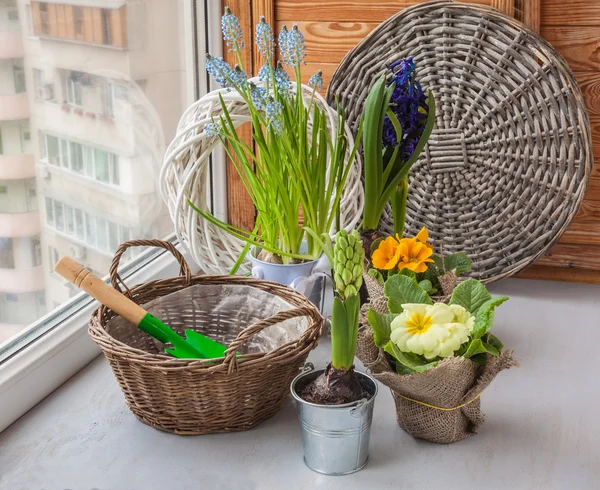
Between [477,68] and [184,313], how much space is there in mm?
694

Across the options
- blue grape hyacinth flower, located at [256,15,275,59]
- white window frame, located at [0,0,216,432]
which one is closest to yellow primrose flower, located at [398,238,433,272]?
blue grape hyacinth flower, located at [256,15,275,59]

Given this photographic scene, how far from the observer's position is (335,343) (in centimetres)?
87

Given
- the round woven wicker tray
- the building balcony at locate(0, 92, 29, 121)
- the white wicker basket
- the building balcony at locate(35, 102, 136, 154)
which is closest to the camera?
the building balcony at locate(0, 92, 29, 121)

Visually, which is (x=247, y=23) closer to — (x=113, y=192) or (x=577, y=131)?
(x=113, y=192)

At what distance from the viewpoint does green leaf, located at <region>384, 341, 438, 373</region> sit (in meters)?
0.90

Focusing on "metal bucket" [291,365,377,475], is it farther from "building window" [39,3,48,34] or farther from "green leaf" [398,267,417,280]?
"building window" [39,3,48,34]

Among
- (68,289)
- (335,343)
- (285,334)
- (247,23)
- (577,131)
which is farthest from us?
(247,23)

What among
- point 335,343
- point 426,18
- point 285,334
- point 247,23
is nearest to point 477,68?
point 426,18

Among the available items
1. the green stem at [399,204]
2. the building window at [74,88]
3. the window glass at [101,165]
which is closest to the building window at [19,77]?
the building window at [74,88]

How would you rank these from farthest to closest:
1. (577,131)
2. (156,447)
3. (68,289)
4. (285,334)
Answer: (577,131)
(68,289)
(285,334)
(156,447)

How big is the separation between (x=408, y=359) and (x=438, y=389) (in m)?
0.05

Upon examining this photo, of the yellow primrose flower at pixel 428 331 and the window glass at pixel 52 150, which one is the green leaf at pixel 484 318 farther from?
the window glass at pixel 52 150

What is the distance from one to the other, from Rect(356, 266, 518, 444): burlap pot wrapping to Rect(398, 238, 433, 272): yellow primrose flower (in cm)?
11

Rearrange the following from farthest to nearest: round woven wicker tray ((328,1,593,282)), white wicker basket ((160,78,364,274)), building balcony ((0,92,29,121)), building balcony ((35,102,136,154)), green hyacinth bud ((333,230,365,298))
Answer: round woven wicker tray ((328,1,593,282)), white wicker basket ((160,78,364,274)), building balcony ((35,102,136,154)), building balcony ((0,92,29,121)), green hyacinth bud ((333,230,365,298))
